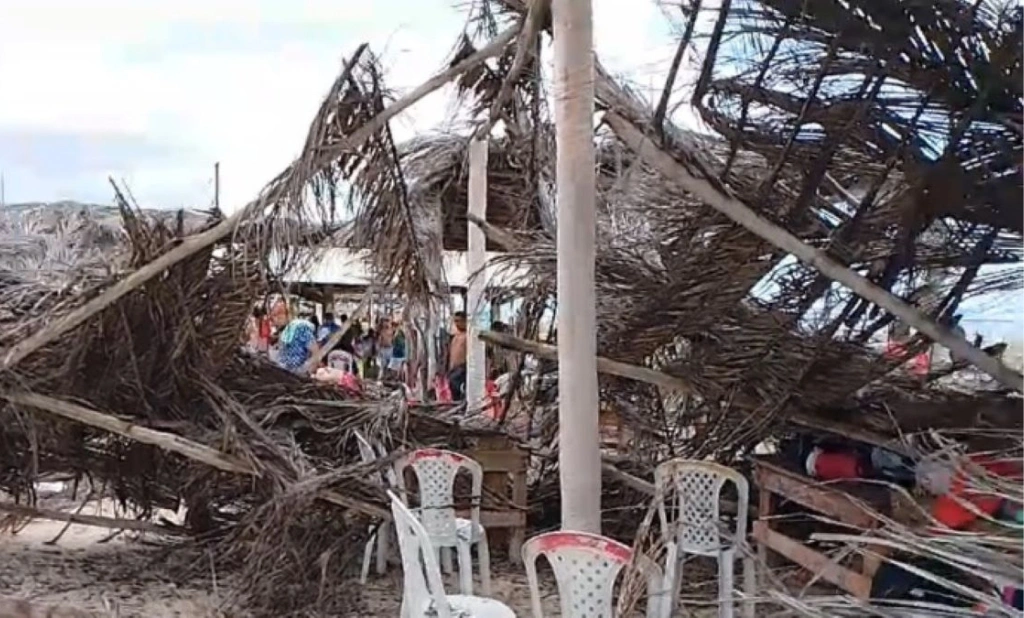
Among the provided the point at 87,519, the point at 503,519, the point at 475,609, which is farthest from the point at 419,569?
the point at 87,519

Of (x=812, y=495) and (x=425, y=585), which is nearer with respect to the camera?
(x=425, y=585)

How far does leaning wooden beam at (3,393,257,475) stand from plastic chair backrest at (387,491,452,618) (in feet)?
5.92

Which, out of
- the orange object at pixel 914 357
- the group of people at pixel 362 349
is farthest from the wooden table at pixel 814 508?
the group of people at pixel 362 349

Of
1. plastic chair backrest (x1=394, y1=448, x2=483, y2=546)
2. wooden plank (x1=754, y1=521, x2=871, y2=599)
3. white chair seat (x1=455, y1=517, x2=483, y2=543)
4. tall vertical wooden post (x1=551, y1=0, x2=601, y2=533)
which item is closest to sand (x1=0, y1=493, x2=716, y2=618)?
white chair seat (x1=455, y1=517, x2=483, y2=543)

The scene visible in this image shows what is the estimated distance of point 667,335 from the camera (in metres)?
5.07

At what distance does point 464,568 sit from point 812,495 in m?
1.57

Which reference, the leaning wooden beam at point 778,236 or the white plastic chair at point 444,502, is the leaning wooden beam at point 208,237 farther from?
the white plastic chair at point 444,502

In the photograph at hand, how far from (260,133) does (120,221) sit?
1273 mm

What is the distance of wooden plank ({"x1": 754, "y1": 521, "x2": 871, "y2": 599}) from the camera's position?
415cm

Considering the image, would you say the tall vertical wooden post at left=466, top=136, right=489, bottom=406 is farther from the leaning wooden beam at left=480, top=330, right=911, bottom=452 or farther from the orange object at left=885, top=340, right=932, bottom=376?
the orange object at left=885, top=340, right=932, bottom=376

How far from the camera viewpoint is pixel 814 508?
192 inches

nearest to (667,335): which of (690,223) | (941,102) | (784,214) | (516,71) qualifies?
(690,223)

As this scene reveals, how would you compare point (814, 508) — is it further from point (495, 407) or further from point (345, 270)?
point (345, 270)

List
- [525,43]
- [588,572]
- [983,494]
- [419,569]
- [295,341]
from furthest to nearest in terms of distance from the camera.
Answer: [295,341], [525,43], [419,569], [588,572], [983,494]
